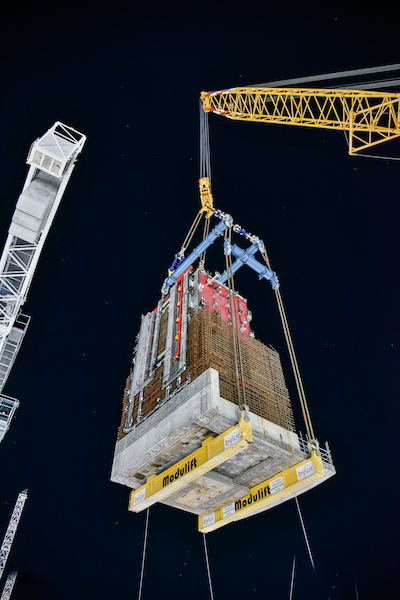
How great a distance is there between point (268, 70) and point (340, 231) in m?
24.2

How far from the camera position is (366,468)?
47594 millimetres

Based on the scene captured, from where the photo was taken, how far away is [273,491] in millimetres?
24812

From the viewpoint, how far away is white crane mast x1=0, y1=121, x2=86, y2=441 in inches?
1044

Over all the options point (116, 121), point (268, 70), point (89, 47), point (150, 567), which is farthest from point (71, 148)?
point (150, 567)

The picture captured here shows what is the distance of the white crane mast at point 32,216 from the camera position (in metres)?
26.5

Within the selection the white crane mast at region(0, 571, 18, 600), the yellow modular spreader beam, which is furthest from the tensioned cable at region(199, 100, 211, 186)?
the white crane mast at region(0, 571, 18, 600)

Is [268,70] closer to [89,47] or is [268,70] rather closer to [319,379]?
[89,47]

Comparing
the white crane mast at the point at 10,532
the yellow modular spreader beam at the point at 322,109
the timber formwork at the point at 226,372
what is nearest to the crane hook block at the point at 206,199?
the yellow modular spreader beam at the point at 322,109

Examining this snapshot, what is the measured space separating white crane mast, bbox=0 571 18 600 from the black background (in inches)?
232

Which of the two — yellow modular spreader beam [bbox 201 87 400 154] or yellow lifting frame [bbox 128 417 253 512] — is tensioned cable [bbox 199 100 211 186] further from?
yellow lifting frame [bbox 128 417 253 512]

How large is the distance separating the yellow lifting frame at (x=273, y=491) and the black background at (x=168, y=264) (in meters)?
21.4

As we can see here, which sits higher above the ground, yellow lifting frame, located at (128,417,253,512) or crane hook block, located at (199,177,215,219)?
crane hook block, located at (199,177,215,219)

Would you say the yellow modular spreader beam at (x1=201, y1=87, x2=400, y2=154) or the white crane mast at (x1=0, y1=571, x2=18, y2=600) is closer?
the yellow modular spreader beam at (x1=201, y1=87, x2=400, y2=154)

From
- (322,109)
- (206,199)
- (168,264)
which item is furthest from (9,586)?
(322,109)
